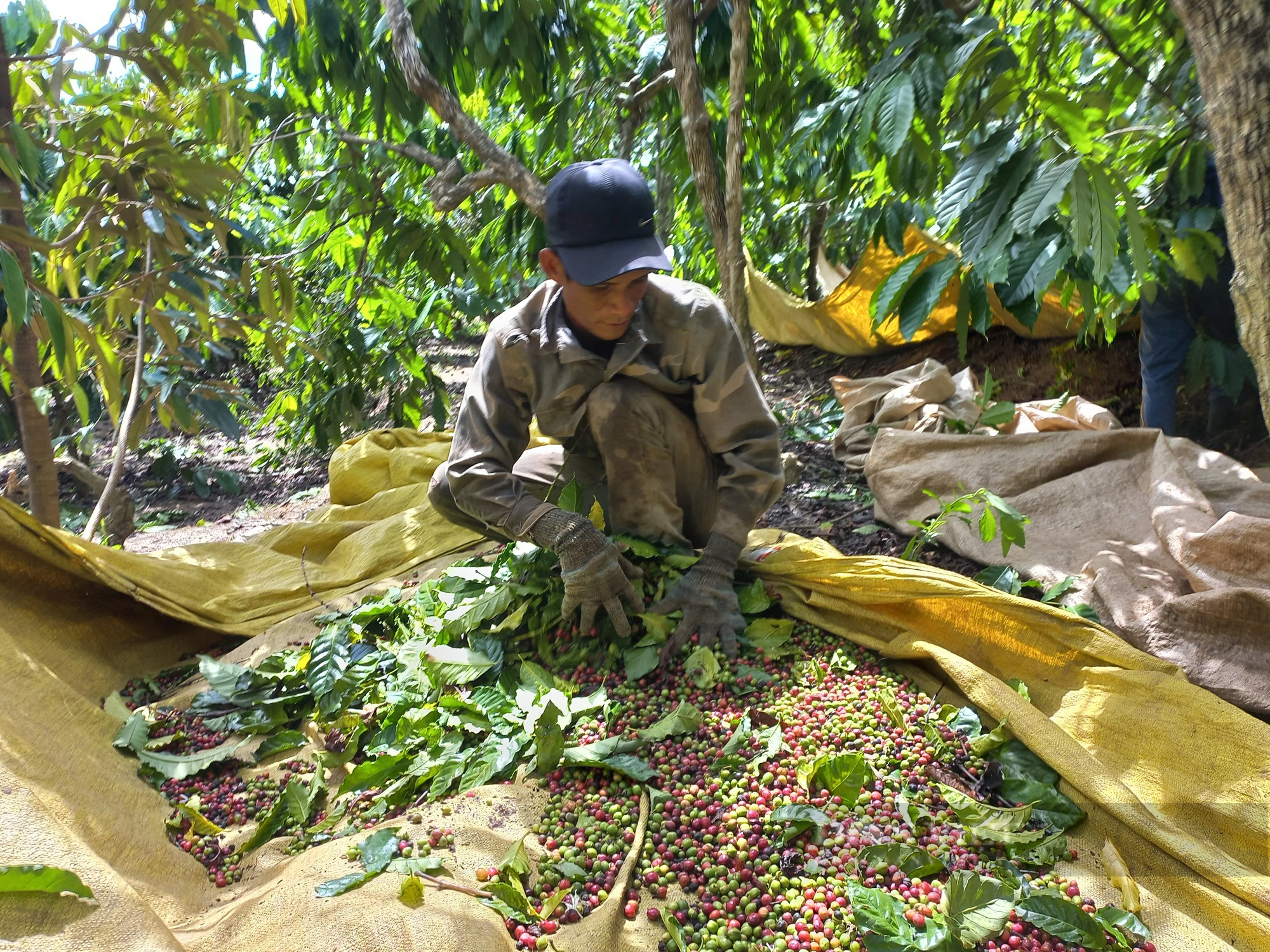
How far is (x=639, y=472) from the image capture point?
2082 mm

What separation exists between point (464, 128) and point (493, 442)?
189cm

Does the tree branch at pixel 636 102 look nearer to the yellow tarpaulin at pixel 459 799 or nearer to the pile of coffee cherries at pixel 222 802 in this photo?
the yellow tarpaulin at pixel 459 799

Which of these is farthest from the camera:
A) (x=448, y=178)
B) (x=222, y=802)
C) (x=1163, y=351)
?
(x=448, y=178)

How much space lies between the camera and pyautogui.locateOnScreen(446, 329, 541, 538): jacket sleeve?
77.0 inches

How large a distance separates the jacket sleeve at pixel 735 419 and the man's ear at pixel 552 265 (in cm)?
31

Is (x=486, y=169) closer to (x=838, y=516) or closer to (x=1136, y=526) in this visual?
(x=838, y=516)

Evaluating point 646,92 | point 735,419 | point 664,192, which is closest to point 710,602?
point 735,419

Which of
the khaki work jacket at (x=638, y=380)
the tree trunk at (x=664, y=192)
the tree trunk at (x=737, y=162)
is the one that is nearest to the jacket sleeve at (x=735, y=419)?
the khaki work jacket at (x=638, y=380)

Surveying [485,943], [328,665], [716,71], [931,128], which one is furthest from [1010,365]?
[485,943]

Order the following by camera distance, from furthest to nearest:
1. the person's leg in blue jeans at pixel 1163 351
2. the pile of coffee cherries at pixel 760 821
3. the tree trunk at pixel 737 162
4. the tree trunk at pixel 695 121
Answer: the tree trunk at pixel 695 121, the tree trunk at pixel 737 162, the person's leg in blue jeans at pixel 1163 351, the pile of coffee cherries at pixel 760 821

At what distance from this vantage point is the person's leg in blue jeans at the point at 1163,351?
2.77m

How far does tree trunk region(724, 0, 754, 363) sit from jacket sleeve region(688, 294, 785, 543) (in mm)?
983

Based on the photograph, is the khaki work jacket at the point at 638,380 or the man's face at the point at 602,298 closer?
the man's face at the point at 602,298

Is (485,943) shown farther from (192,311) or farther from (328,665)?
(192,311)
